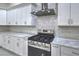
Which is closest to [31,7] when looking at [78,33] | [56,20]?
[56,20]

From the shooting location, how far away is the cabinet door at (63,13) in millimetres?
1208

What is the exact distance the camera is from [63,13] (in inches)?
49.3

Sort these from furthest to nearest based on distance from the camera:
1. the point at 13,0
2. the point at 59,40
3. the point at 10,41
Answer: the point at 10,41, the point at 59,40, the point at 13,0

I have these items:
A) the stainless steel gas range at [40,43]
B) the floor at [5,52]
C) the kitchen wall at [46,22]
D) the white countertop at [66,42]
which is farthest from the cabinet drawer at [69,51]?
the floor at [5,52]

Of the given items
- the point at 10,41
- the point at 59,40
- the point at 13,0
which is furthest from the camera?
the point at 10,41

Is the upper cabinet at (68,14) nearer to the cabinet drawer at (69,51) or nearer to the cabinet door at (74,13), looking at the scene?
the cabinet door at (74,13)

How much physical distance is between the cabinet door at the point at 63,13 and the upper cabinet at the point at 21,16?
0.33 metres

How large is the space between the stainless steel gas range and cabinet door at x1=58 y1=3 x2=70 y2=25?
224 millimetres

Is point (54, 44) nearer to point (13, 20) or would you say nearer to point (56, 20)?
point (56, 20)

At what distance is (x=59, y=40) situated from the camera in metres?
1.17

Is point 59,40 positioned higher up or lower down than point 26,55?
higher up

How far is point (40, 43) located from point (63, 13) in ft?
1.58

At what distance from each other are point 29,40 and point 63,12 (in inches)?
22.2

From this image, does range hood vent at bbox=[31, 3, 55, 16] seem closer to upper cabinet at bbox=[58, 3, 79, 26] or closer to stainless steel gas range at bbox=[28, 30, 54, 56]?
upper cabinet at bbox=[58, 3, 79, 26]
